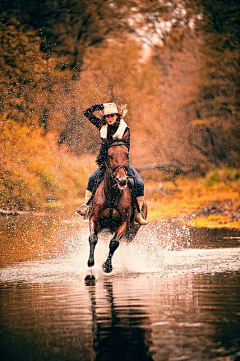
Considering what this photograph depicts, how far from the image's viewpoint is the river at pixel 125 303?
5559 mm

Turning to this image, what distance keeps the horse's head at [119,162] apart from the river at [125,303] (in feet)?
4.41

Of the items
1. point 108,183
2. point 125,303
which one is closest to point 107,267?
point 108,183

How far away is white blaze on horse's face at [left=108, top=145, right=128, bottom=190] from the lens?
9078 millimetres

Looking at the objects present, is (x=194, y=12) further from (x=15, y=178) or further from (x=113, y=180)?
(x=113, y=180)

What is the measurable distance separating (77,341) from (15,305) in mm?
2218

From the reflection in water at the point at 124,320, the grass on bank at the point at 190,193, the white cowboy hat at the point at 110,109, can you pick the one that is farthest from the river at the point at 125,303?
the grass on bank at the point at 190,193

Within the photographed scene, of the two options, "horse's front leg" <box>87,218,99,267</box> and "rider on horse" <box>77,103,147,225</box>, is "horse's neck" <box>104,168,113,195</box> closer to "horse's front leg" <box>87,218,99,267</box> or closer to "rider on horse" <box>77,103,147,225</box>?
"rider on horse" <box>77,103,147,225</box>

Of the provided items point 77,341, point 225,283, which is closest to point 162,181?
point 225,283

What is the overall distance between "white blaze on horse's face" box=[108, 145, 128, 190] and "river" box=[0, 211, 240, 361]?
→ 4.41ft

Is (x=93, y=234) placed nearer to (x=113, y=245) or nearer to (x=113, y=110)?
(x=113, y=245)

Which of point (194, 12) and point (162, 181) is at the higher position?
point (194, 12)

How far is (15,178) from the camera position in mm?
30828

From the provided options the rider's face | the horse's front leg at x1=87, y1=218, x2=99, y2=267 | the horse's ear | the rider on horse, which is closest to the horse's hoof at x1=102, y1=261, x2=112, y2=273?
the horse's front leg at x1=87, y1=218, x2=99, y2=267

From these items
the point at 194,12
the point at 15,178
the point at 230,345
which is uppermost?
the point at 194,12
